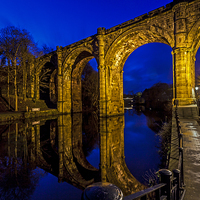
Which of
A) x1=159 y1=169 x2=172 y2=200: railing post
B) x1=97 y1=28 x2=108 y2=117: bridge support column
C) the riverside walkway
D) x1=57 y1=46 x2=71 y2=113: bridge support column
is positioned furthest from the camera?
x1=57 y1=46 x2=71 y2=113: bridge support column

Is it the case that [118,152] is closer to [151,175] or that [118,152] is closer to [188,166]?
[151,175]

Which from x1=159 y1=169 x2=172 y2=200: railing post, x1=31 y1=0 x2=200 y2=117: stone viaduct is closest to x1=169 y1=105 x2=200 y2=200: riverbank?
x1=159 y1=169 x2=172 y2=200: railing post

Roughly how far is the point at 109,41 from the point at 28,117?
1268cm

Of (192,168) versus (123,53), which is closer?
(192,168)

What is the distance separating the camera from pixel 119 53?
16.7 m

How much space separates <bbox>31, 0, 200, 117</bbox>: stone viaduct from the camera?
409 inches

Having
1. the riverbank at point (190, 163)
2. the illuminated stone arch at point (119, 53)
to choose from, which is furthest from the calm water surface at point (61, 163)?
the illuminated stone arch at point (119, 53)

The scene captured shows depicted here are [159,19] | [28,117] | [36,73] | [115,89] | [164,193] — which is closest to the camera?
[164,193]

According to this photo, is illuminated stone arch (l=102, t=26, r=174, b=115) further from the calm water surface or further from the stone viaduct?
the calm water surface

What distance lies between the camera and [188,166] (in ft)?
9.12

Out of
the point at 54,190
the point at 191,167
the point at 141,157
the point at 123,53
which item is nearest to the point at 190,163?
the point at 191,167

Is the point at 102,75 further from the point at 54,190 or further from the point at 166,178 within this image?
the point at 166,178

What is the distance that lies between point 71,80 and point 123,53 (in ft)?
29.7

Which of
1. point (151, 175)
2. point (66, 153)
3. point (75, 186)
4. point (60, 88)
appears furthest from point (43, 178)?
point (60, 88)
